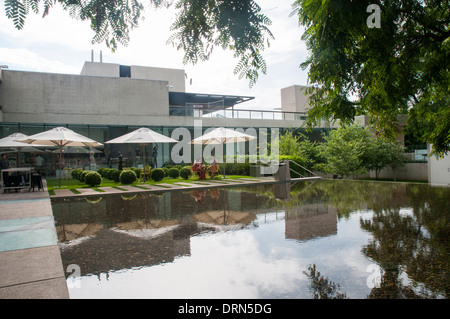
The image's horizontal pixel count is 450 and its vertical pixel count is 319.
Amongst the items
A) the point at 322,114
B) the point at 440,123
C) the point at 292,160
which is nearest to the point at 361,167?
the point at 292,160

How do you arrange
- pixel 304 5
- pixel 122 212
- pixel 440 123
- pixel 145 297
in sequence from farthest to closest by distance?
pixel 122 212 < pixel 440 123 < pixel 304 5 < pixel 145 297

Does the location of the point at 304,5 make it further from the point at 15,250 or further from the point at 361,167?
the point at 361,167

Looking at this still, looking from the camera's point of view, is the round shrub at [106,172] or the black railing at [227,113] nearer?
the round shrub at [106,172]

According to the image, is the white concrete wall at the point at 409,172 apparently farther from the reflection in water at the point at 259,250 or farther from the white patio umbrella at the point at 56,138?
the white patio umbrella at the point at 56,138

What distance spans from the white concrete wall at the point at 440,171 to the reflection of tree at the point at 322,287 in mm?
16692

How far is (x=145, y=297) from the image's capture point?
3.41 meters

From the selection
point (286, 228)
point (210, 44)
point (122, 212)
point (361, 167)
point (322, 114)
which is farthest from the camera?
point (361, 167)

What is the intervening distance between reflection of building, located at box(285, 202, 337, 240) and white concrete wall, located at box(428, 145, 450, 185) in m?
11.4

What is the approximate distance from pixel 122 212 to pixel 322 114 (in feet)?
19.7

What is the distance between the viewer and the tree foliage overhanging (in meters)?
2.69

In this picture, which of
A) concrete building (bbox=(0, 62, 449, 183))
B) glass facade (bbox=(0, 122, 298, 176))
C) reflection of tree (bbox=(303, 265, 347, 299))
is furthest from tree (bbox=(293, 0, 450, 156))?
glass facade (bbox=(0, 122, 298, 176))

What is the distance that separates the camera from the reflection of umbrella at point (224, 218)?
7477 mm

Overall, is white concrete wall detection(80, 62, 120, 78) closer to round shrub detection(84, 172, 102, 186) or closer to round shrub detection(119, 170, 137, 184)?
round shrub detection(119, 170, 137, 184)

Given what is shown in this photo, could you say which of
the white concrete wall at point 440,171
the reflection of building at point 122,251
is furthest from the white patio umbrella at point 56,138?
the white concrete wall at point 440,171
